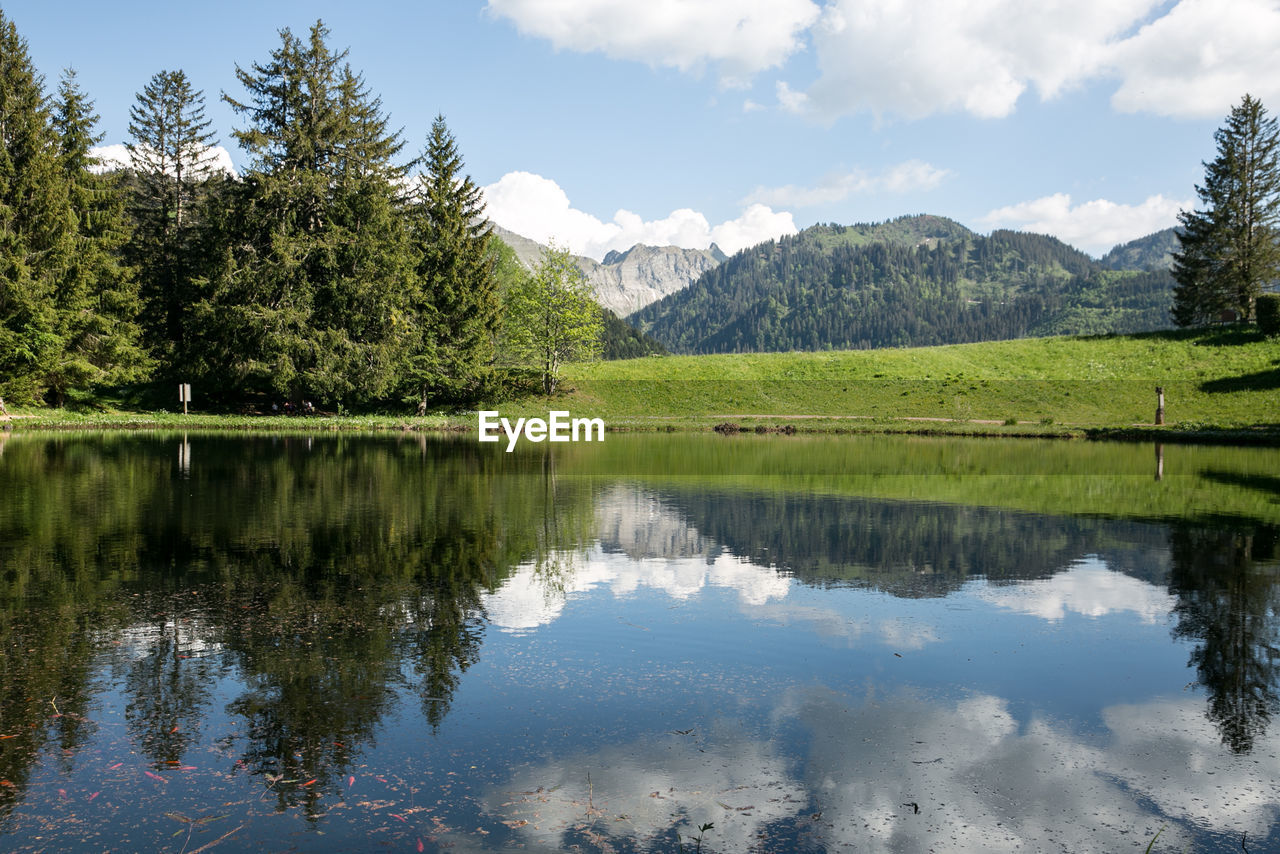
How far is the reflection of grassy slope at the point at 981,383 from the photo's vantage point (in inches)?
2261

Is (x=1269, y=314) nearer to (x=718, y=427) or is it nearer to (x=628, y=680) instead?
(x=718, y=427)

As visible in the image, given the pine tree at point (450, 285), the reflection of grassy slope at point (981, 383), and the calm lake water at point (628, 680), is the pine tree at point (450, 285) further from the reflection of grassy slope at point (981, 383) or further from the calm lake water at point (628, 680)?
the calm lake water at point (628, 680)

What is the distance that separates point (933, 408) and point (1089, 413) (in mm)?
9626

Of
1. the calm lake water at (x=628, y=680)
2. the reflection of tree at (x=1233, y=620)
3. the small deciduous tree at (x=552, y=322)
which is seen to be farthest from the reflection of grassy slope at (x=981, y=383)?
the calm lake water at (x=628, y=680)

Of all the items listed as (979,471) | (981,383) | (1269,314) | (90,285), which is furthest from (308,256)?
(1269,314)

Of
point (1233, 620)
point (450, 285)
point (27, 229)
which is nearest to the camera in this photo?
point (1233, 620)

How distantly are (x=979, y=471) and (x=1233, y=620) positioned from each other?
60.6 ft

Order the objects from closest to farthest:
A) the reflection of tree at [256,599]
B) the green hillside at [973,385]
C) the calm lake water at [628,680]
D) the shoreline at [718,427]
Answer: the calm lake water at [628,680] → the reflection of tree at [256,599] → the shoreline at [718,427] → the green hillside at [973,385]

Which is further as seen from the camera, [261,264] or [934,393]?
[934,393]

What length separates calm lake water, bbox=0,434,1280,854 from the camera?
5230mm

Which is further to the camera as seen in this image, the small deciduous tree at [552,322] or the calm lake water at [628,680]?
the small deciduous tree at [552,322]

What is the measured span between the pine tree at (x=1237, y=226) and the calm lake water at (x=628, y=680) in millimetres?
65893

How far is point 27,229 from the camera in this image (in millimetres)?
45906

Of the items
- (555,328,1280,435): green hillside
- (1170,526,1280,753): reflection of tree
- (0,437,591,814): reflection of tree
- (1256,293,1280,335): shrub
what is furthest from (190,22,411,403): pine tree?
(1256,293,1280,335): shrub
